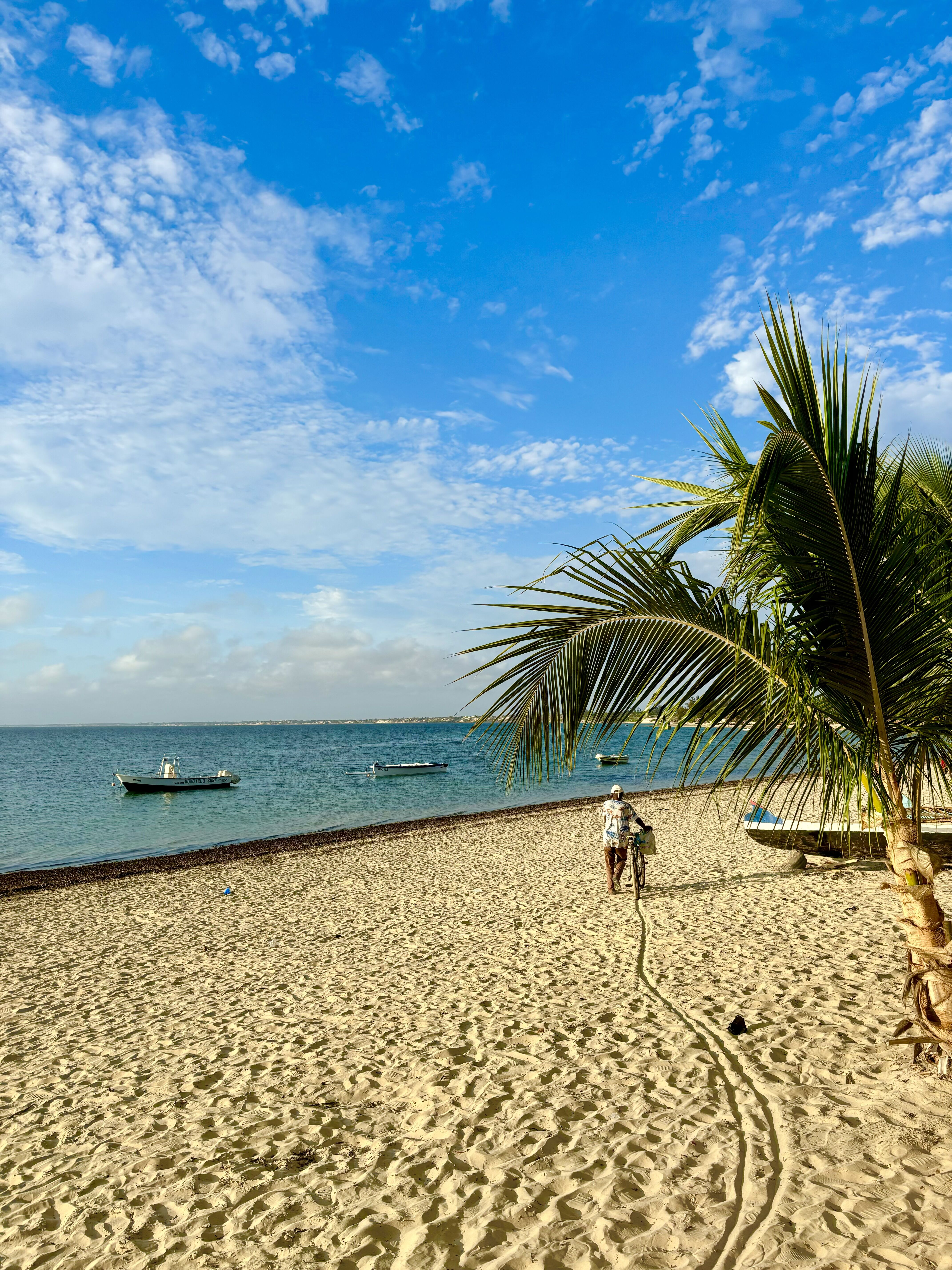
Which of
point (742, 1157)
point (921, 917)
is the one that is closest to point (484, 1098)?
point (742, 1157)

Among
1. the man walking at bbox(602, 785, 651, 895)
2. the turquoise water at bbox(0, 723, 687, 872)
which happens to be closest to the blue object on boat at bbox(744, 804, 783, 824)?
the man walking at bbox(602, 785, 651, 895)

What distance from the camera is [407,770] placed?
48.7 m

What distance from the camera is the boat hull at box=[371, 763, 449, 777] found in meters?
47.3

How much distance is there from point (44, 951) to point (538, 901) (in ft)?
23.7

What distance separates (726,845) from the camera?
52.4 ft

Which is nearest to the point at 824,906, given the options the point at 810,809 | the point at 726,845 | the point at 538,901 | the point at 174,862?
the point at 538,901

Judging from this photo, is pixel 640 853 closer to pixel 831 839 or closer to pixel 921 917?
pixel 831 839

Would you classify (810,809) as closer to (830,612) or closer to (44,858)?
(830,612)

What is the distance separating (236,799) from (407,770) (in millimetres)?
14083

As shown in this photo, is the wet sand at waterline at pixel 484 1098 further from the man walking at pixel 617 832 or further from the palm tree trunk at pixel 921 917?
the man walking at pixel 617 832

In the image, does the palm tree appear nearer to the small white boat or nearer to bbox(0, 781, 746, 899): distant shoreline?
bbox(0, 781, 746, 899): distant shoreline

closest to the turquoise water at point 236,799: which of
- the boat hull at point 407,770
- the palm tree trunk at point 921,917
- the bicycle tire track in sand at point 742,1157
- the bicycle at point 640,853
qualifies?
the boat hull at point 407,770

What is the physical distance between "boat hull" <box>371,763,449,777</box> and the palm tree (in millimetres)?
43118

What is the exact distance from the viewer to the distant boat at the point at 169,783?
39.1m
